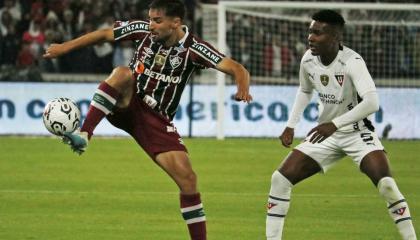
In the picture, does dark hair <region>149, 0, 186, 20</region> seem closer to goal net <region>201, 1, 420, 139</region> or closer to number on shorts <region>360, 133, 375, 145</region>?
number on shorts <region>360, 133, 375, 145</region>

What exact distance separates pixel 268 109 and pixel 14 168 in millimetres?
7018

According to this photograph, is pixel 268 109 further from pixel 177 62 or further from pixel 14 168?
pixel 177 62

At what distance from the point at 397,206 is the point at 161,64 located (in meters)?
2.36

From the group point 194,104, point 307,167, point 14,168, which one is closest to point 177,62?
point 307,167

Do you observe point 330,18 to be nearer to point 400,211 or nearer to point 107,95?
point 400,211

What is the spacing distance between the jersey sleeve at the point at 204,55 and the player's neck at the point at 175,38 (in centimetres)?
14

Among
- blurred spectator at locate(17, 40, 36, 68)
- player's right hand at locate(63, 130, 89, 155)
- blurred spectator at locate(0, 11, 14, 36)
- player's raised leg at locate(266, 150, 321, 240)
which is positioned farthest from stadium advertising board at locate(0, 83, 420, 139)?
player's right hand at locate(63, 130, 89, 155)

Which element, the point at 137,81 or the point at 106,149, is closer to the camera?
the point at 137,81

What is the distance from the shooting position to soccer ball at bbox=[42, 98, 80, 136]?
8.80 meters

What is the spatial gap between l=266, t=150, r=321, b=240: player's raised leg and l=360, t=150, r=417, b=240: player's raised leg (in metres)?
0.58

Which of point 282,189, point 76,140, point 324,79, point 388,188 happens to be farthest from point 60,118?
point 388,188

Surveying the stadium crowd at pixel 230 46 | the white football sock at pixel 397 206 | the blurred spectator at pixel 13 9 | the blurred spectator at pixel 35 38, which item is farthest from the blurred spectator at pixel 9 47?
the white football sock at pixel 397 206

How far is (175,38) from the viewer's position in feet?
30.6

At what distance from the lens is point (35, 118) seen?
22.0 m
